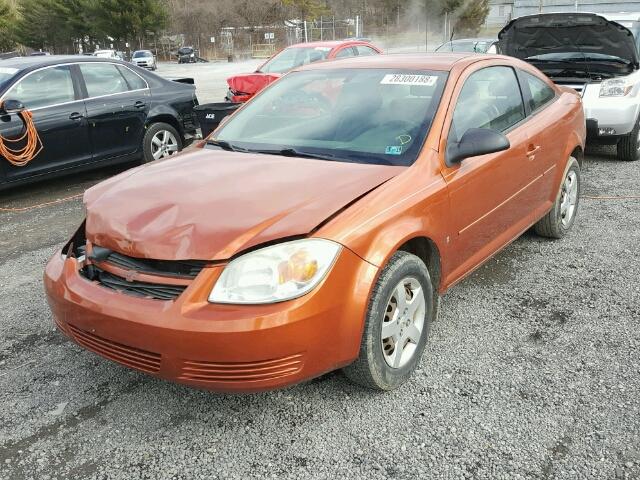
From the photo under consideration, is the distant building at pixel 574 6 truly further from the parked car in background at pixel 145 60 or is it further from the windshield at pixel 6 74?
the parked car in background at pixel 145 60

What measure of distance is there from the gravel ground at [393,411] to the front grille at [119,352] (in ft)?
1.12

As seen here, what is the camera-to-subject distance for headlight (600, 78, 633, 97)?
6965 mm

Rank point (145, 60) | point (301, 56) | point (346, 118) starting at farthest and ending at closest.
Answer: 1. point (145, 60)
2. point (301, 56)
3. point (346, 118)

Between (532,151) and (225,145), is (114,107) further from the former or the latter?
(532,151)

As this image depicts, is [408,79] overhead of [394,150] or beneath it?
overhead

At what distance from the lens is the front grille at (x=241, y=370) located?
7.47 feet

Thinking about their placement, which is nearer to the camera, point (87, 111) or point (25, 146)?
point (25, 146)

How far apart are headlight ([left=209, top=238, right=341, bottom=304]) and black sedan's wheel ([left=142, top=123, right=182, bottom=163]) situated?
17.8ft

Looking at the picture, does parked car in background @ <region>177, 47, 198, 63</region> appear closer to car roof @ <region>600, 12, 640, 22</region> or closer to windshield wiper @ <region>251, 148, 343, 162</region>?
car roof @ <region>600, 12, 640, 22</region>

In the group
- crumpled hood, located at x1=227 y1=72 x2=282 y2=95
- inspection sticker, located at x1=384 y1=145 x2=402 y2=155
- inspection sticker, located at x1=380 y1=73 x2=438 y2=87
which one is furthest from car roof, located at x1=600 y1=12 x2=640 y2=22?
inspection sticker, located at x1=384 y1=145 x2=402 y2=155

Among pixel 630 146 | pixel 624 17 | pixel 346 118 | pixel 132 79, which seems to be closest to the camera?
pixel 346 118

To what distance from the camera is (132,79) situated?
7.50 meters

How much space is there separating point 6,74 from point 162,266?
17.1 feet

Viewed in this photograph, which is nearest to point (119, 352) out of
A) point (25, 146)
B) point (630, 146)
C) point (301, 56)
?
point (25, 146)
